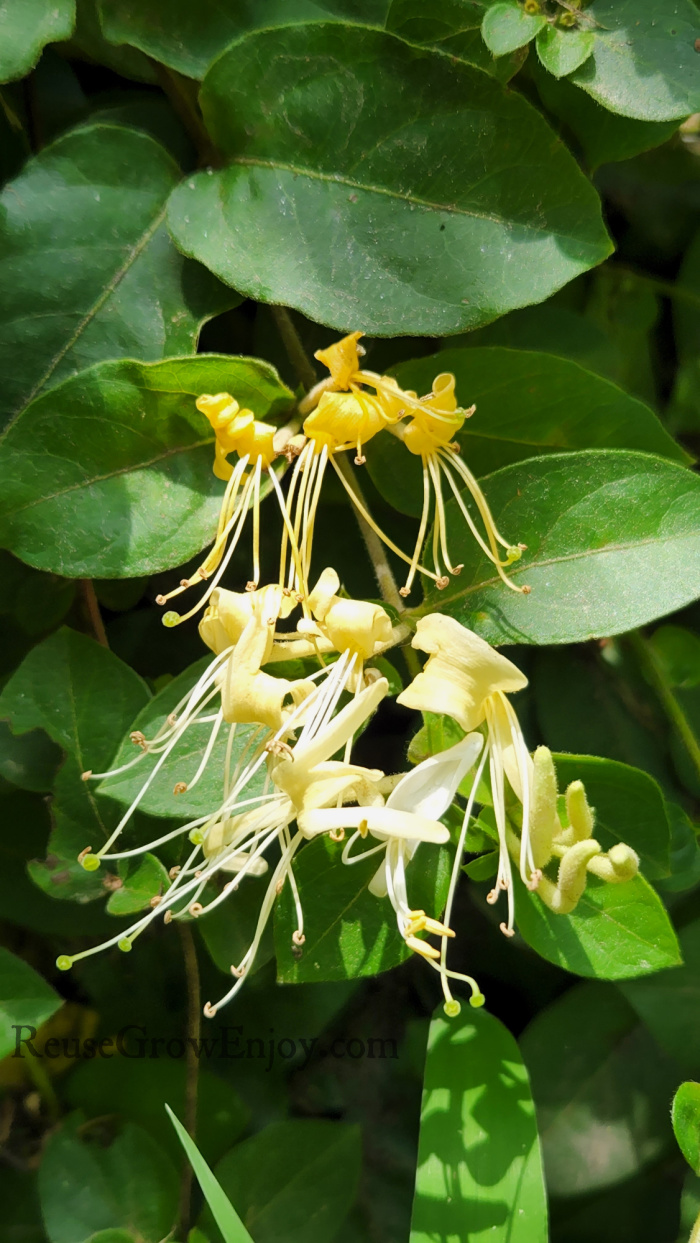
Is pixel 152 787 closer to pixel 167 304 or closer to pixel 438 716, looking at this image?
pixel 438 716

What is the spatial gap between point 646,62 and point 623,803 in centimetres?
51

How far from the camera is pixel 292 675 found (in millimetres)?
632

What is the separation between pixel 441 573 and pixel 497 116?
30 cm

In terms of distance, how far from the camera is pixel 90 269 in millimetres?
666

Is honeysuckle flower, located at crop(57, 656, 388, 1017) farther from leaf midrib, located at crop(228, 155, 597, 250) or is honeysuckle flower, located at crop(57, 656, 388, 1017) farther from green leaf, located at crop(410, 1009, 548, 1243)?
leaf midrib, located at crop(228, 155, 597, 250)

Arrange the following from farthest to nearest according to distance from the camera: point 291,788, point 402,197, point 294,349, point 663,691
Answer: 1. point 663,691
2. point 294,349
3. point 402,197
4. point 291,788

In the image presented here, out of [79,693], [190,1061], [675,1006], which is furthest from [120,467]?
[675,1006]

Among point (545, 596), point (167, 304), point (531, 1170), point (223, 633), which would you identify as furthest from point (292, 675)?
point (531, 1170)

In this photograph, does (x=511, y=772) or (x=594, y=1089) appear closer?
(x=511, y=772)

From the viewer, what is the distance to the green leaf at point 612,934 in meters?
0.59

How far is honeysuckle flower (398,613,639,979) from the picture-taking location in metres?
0.52

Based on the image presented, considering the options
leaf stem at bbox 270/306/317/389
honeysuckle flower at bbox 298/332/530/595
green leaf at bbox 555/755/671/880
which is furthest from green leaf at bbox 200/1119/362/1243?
leaf stem at bbox 270/306/317/389

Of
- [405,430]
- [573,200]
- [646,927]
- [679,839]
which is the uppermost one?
[573,200]

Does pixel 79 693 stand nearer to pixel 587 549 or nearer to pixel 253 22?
pixel 587 549
